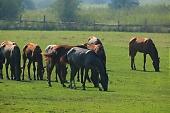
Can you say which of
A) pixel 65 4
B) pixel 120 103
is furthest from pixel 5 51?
pixel 65 4

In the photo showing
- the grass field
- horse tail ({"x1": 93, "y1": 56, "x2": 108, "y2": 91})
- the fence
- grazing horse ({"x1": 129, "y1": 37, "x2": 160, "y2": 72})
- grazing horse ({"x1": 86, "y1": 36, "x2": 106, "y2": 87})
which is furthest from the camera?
the fence

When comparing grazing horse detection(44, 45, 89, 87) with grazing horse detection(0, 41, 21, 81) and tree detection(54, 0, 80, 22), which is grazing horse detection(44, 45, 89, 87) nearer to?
grazing horse detection(0, 41, 21, 81)

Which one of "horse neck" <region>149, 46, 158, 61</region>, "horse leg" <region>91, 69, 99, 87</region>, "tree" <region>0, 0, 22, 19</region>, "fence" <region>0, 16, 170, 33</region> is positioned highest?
"tree" <region>0, 0, 22, 19</region>

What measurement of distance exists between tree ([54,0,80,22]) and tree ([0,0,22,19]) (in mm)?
10741

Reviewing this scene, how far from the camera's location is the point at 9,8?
91.4 m

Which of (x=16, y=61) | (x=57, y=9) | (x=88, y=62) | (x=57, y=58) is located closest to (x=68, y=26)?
(x=57, y=9)

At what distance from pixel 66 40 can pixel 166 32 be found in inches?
980

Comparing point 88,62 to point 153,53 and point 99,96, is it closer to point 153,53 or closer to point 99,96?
point 99,96

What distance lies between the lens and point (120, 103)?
2227 cm

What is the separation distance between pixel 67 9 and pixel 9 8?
49.1 ft

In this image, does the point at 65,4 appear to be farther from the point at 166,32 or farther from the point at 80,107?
the point at 80,107

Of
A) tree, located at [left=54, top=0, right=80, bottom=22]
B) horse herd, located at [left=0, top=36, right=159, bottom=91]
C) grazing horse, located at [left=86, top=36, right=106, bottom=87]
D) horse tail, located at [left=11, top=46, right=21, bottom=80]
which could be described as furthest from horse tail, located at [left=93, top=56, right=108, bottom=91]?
tree, located at [left=54, top=0, right=80, bottom=22]

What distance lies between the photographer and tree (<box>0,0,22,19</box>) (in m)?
89.4

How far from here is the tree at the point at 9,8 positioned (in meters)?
89.4
